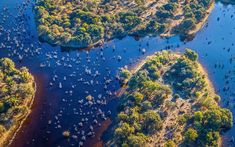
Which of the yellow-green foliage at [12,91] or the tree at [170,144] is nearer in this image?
the tree at [170,144]

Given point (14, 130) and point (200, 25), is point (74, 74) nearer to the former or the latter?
point (14, 130)

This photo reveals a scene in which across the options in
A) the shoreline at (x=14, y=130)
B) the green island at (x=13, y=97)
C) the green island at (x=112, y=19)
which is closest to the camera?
the shoreline at (x=14, y=130)

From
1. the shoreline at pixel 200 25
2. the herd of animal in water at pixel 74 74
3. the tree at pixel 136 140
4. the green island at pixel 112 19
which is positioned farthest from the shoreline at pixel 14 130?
the shoreline at pixel 200 25

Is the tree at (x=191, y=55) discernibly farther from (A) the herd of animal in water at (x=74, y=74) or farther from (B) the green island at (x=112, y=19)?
(B) the green island at (x=112, y=19)

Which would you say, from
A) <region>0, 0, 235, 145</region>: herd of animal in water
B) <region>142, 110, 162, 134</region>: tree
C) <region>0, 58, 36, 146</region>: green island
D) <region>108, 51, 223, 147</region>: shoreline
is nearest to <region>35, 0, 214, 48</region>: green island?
<region>0, 0, 235, 145</region>: herd of animal in water

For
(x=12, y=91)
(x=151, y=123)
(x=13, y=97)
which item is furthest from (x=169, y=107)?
(x=12, y=91)

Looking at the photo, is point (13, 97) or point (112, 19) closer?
point (13, 97)

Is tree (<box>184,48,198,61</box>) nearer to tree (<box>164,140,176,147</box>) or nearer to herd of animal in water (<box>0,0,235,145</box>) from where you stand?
herd of animal in water (<box>0,0,235,145</box>)
